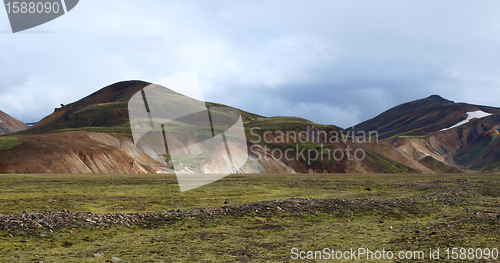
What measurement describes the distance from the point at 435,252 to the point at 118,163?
2694 inches

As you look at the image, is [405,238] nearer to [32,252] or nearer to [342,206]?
[342,206]

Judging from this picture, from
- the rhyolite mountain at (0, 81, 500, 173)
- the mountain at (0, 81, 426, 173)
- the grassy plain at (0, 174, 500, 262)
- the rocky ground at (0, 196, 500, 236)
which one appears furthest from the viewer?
the rhyolite mountain at (0, 81, 500, 173)

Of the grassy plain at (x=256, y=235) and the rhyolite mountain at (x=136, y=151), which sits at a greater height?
the rhyolite mountain at (x=136, y=151)

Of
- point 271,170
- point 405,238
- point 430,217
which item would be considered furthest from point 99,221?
point 271,170

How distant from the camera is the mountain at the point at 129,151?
218 ft

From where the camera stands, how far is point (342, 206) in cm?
2398

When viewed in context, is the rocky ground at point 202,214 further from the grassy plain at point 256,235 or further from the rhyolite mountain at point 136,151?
the rhyolite mountain at point 136,151
